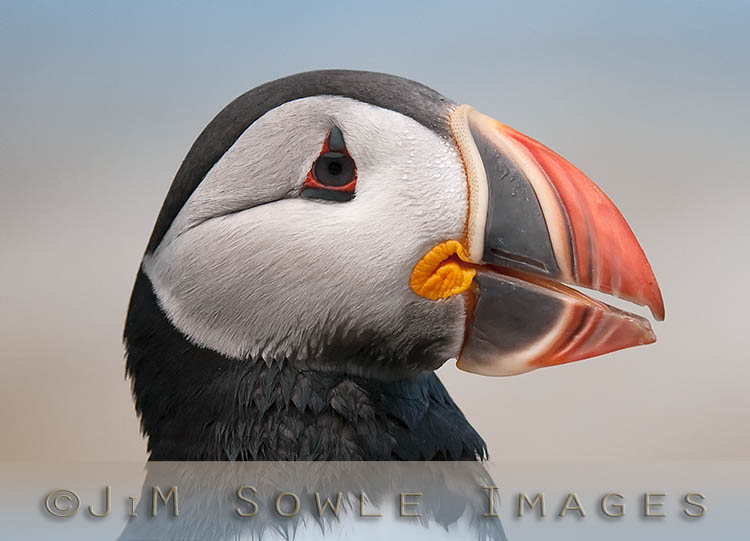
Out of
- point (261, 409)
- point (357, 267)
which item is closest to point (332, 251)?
point (357, 267)

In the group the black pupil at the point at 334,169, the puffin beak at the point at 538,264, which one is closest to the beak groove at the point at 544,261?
the puffin beak at the point at 538,264

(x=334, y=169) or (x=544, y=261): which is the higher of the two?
(x=334, y=169)

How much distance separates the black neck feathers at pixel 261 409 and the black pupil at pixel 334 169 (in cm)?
27

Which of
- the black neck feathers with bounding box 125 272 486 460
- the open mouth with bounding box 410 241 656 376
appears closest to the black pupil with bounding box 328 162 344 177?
the open mouth with bounding box 410 241 656 376


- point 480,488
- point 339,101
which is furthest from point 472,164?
point 480,488

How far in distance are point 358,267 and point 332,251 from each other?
4cm

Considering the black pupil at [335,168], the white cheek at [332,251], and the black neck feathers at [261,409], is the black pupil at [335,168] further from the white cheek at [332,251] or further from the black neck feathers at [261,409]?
the black neck feathers at [261,409]

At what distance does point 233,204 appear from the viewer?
1.00 meters

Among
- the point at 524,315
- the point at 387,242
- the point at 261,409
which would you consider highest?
the point at 387,242

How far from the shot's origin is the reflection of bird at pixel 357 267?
95cm

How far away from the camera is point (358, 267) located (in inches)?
38.0

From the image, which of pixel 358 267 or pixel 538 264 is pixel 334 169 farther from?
pixel 538 264

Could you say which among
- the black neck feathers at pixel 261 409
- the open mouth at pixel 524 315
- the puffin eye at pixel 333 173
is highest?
the puffin eye at pixel 333 173

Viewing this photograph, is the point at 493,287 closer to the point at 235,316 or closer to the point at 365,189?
the point at 365,189
